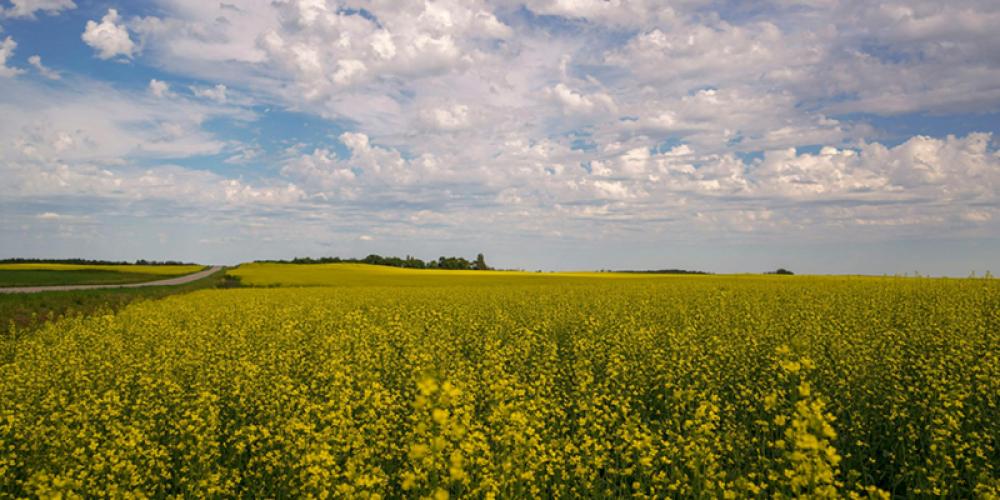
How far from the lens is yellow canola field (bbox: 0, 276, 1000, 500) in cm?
491

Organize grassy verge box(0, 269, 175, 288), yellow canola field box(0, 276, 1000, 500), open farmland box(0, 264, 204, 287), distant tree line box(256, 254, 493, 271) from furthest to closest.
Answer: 1. distant tree line box(256, 254, 493, 271)
2. open farmland box(0, 264, 204, 287)
3. grassy verge box(0, 269, 175, 288)
4. yellow canola field box(0, 276, 1000, 500)

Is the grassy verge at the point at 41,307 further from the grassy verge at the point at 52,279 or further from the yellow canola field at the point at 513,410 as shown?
the grassy verge at the point at 52,279

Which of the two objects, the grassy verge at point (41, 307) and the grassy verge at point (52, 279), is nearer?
the grassy verge at point (41, 307)

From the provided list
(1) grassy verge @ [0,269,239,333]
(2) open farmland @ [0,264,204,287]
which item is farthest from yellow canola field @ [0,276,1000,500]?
(2) open farmland @ [0,264,204,287]

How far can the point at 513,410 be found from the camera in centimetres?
557

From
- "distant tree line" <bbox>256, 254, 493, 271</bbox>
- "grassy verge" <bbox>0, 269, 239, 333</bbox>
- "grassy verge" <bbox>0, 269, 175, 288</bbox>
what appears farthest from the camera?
"distant tree line" <bbox>256, 254, 493, 271</bbox>

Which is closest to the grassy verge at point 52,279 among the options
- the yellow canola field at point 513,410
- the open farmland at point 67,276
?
the open farmland at point 67,276

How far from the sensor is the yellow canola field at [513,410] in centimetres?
491

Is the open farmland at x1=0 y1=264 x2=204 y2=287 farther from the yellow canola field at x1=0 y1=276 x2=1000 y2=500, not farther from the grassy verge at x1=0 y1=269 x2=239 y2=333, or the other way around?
the yellow canola field at x1=0 y1=276 x2=1000 y2=500

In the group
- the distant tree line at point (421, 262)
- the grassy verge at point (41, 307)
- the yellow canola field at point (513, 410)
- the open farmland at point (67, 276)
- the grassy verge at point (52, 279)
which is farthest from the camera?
the distant tree line at point (421, 262)

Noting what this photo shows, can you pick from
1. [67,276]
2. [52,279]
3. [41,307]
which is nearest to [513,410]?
[41,307]

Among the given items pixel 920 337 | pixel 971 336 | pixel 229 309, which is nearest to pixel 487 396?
pixel 920 337

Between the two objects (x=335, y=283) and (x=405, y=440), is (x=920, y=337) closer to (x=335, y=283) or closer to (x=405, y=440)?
(x=405, y=440)

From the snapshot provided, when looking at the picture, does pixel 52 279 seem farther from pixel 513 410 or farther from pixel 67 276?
pixel 513 410
